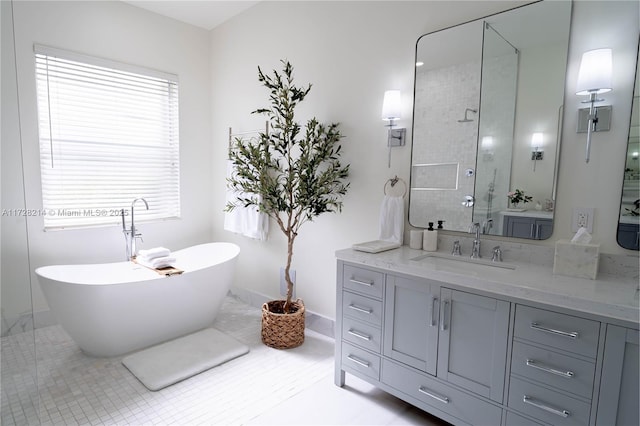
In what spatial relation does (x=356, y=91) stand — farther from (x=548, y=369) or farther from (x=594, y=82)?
(x=548, y=369)

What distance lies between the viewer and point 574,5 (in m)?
1.77

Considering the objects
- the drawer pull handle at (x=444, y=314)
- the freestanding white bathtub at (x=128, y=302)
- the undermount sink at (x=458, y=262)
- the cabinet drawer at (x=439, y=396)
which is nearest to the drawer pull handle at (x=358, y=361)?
the cabinet drawer at (x=439, y=396)

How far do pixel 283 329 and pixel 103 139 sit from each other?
247cm

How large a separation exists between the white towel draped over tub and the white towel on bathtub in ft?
2.43

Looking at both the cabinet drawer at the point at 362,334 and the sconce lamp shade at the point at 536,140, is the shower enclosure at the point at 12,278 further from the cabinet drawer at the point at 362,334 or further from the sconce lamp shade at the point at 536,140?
the sconce lamp shade at the point at 536,140

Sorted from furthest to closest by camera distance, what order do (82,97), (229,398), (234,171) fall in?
1. (234,171)
2. (82,97)
3. (229,398)

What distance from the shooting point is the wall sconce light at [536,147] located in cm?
189

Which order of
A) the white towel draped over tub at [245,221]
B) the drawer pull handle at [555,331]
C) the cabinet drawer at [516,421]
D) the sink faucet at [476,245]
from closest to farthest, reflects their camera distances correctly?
the drawer pull handle at [555,331] < the cabinet drawer at [516,421] < the sink faucet at [476,245] < the white towel draped over tub at [245,221]

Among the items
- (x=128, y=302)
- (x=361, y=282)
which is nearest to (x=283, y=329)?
(x=361, y=282)

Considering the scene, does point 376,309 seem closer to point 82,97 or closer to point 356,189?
point 356,189

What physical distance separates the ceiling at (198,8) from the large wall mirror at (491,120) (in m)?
2.12

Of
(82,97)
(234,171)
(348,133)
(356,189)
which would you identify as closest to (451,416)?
(356,189)

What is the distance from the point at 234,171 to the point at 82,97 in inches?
58.9

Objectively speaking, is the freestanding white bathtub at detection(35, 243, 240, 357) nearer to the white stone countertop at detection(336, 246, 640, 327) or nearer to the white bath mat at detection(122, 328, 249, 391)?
the white bath mat at detection(122, 328, 249, 391)
